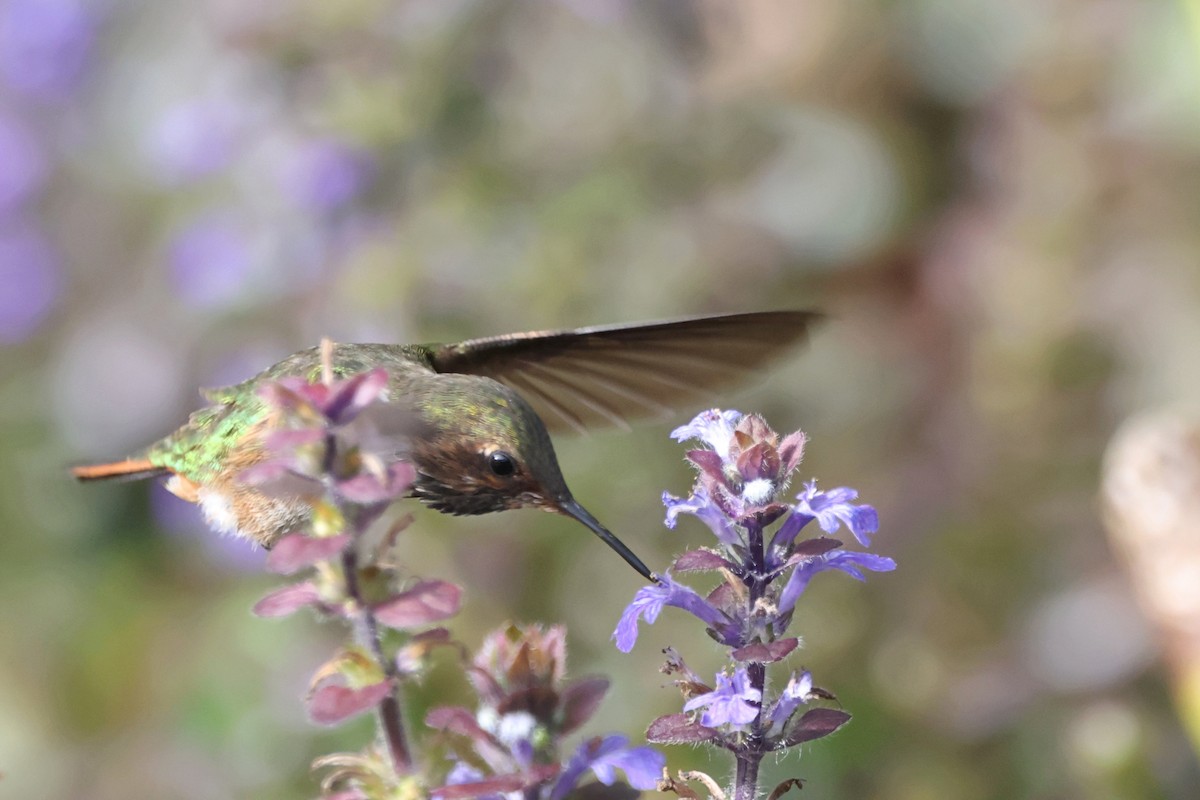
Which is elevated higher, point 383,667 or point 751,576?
point 751,576

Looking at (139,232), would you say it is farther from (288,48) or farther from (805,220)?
(805,220)

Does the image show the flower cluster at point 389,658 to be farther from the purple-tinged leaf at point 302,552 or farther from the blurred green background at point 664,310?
the blurred green background at point 664,310

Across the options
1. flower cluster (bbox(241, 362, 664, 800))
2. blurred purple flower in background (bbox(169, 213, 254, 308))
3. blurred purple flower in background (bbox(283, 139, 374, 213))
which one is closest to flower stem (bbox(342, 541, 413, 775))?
flower cluster (bbox(241, 362, 664, 800))

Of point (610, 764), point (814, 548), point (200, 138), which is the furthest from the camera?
point (200, 138)

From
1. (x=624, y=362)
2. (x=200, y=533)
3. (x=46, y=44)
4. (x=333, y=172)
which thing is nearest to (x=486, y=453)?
(x=624, y=362)

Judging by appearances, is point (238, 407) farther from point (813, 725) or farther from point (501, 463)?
point (813, 725)

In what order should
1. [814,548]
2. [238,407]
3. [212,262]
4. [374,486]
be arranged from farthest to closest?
[212,262] < [238,407] < [814,548] < [374,486]

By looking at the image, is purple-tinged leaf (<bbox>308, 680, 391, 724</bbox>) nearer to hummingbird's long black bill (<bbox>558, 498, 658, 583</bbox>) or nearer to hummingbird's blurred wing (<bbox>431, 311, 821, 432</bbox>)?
hummingbird's long black bill (<bbox>558, 498, 658, 583</bbox>)

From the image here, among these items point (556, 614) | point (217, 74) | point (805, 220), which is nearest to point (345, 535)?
point (556, 614)
